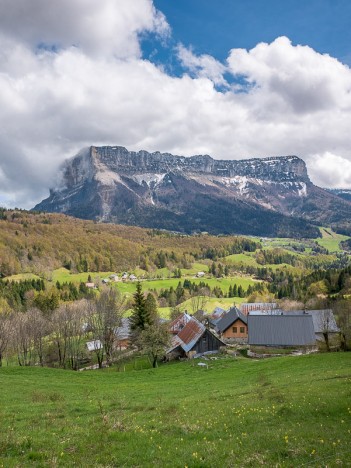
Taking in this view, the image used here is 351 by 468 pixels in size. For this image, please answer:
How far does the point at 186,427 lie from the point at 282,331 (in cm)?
5780

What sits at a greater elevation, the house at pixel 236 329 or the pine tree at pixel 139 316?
the pine tree at pixel 139 316

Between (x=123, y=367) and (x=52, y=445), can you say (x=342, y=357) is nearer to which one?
(x=52, y=445)

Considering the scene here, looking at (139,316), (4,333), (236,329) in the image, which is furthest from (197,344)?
(4,333)

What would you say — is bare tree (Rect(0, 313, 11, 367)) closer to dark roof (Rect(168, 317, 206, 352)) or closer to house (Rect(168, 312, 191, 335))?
dark roof (Rect(168, 317, 206, 352))

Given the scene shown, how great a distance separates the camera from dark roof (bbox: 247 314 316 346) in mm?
69188

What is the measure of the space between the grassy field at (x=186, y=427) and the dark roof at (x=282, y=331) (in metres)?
36.0

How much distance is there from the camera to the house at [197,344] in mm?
71938

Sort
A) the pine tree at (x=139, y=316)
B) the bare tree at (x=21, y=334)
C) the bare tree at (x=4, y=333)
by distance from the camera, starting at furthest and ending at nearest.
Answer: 1. the pine tree at (x=139, y=316)
2. the bare tree at (x=21, y=334)
3. the bare tree at (x=4, y=333)

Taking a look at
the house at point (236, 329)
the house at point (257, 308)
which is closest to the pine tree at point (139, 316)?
the house at point (236, 329)

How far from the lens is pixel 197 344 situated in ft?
236

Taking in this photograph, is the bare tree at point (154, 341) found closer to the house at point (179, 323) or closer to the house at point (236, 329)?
the house at point (236, 329)

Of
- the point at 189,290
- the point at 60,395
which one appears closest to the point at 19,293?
the point at 189,290

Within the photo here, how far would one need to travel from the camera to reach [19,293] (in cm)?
15238

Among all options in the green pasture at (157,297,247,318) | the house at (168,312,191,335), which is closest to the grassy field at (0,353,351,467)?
the house at (168,312,191,335)
